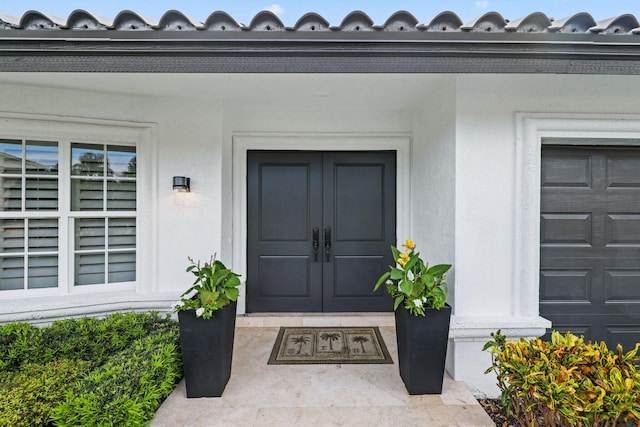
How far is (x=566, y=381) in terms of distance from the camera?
5.41ft

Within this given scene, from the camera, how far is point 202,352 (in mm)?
2500

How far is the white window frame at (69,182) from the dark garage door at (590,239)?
13.6ft

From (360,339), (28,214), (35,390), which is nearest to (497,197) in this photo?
(360,339)

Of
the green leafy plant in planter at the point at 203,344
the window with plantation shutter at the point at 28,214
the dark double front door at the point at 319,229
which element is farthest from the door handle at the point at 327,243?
the window with plantation shutter at the point at 28,214

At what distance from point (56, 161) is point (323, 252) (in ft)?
10.8

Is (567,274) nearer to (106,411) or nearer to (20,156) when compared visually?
(106,411)

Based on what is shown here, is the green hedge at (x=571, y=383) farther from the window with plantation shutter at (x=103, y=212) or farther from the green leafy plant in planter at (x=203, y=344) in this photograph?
the window with plantation shutter at (x=103, y=212)

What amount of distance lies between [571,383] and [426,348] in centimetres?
99

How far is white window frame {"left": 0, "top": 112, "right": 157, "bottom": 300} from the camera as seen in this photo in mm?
3350

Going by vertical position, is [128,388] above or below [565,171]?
Result: below

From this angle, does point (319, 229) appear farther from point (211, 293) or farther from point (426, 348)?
point (426, 348)

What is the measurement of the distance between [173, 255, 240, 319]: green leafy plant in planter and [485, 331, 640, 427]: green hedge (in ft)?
6.59

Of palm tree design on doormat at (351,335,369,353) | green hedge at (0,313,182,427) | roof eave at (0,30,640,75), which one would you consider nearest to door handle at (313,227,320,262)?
palm tree design on doormat at (351,335,369,353)

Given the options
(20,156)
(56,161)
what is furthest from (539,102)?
(20,156)
